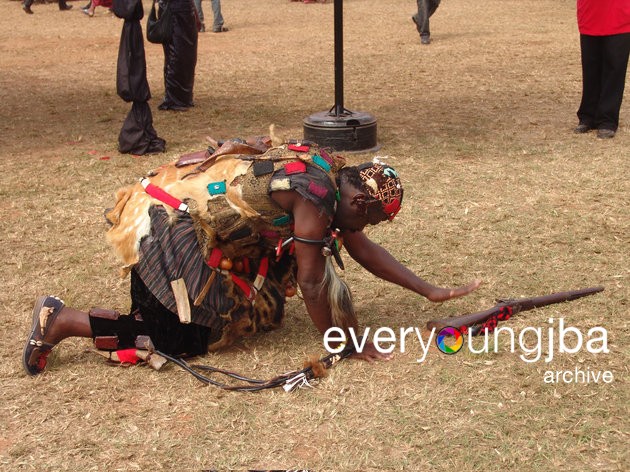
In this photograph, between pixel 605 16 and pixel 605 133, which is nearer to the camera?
pixel 605 16

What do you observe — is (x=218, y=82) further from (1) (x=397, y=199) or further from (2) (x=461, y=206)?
(1) (x=397, y=199)

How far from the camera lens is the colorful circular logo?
12.1 ft

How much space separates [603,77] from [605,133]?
0.49m

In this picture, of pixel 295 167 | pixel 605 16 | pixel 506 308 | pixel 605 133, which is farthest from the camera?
pixel 605 133

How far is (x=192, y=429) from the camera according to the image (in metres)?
3.18

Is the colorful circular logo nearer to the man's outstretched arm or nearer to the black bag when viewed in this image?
the man's outstretched arm

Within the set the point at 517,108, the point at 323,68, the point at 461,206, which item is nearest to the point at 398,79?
the point at 323,68

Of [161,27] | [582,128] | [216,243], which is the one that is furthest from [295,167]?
[161,27]

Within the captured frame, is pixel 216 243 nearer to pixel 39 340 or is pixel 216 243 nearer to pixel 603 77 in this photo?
pixel 39 340

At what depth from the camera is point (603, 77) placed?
7086 millimetres

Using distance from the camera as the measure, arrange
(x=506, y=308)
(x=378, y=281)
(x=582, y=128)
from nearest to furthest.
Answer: (x=506, y=308) < (x=378, y=281) < (x=582, y=128)

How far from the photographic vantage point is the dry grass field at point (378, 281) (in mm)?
3062

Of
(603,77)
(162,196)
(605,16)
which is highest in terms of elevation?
(605,16)

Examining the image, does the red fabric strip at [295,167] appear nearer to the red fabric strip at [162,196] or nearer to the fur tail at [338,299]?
the fur tail at [338,299]
